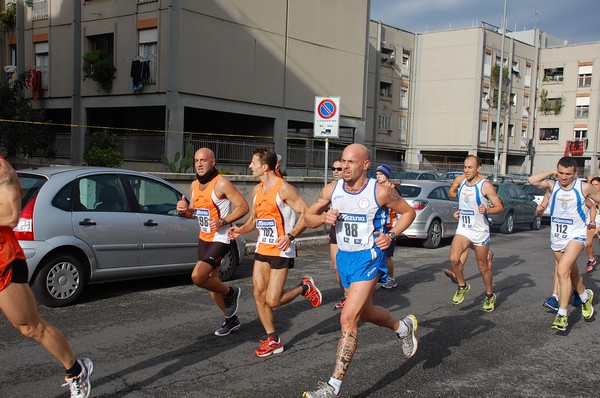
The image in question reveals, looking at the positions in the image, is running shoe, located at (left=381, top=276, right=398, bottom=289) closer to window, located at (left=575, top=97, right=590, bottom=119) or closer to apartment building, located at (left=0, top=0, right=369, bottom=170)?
apartment building, located at (left=0, top=0, right=369, bottom=170)

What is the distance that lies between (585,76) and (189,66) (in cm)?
4607

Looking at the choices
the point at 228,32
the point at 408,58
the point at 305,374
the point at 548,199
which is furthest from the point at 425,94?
the point at 305,374

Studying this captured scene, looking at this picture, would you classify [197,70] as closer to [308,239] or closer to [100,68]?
[100,68]

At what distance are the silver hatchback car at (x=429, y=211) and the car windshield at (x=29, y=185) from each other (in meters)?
8.69

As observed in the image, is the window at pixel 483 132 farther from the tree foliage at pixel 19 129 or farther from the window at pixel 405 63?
the tree foliage at pixel 19 129

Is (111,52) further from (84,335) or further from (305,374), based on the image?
(305,374)

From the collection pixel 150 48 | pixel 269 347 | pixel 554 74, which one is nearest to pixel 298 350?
pixel 269 347

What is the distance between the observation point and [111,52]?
82.3 ft

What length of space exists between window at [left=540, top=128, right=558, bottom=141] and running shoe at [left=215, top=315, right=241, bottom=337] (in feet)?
191

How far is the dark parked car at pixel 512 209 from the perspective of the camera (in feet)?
59.7

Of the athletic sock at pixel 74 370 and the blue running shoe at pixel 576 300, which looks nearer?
the athletic sock at pixel 74 370

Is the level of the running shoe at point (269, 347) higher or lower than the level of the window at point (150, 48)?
lower

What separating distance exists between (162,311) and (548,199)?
200 inches

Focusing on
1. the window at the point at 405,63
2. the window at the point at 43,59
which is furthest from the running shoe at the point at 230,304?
the window at the point at 405,63
